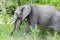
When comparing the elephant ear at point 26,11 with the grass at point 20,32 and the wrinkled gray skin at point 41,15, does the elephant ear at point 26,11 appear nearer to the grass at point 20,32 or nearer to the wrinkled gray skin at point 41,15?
the wrinkled gray skin at point 41,15

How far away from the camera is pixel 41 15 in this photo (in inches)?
228

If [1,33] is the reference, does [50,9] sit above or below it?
above

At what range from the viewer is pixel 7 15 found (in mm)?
6891

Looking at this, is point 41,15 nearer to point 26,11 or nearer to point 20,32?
point 26,11

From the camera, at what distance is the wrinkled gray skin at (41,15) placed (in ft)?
18.7

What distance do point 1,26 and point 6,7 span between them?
3.29 feet

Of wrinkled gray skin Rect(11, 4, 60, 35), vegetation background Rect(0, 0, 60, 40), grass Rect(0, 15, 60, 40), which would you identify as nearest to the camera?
vegetation background Rect(0, 0, 60, 40)

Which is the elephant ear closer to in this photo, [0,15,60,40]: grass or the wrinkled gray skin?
the wrinkled gray skin

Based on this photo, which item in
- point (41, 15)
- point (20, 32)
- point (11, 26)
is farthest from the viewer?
point (11, 26)

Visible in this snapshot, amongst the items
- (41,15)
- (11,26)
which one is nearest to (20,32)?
(11,26)

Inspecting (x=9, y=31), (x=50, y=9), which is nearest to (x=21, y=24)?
(x=9, y=31)

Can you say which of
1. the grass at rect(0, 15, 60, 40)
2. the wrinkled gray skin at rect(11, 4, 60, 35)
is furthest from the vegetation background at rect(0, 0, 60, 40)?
the wrinkled gray skin at rect(11, 4, 60, 35)

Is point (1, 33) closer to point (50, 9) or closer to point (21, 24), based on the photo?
point (21, 24)

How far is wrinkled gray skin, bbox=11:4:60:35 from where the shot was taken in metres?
5.71
